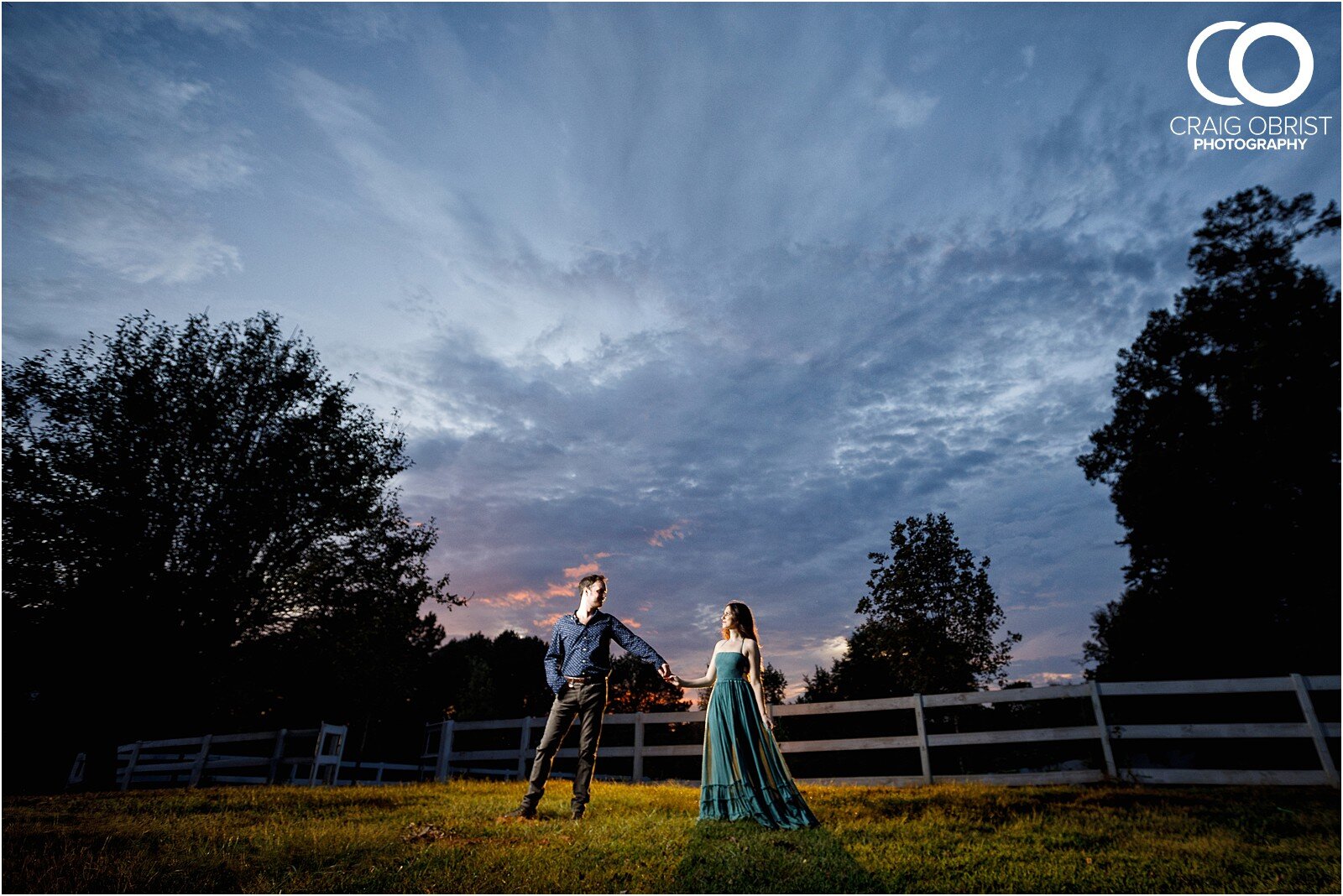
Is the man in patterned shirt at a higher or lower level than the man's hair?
lower

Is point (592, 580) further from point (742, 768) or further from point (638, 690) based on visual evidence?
point (638, 690)

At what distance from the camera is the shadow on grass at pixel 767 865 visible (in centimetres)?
489

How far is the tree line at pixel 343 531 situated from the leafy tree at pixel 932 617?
0.21 ft

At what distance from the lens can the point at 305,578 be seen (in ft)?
54.4

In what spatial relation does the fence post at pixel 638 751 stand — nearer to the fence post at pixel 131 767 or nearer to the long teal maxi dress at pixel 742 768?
the long teal maxi dress at pixel 742 768

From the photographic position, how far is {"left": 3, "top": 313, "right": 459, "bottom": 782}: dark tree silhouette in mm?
14812

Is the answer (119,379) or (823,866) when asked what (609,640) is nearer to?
(823,866)

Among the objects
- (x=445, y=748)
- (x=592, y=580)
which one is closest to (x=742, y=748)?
(x=592, y=580)

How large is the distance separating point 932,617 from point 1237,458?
1137cm

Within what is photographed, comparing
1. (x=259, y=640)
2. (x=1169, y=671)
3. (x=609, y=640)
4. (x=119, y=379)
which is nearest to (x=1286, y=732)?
(x=609, y=640)

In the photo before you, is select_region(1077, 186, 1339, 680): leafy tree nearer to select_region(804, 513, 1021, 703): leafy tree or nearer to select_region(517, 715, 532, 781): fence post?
select_region(804, 513, 1021, 703): leafy tree

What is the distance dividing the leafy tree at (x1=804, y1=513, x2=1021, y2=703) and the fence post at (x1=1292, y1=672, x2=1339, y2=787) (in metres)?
9.38

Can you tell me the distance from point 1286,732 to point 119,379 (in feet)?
79.8

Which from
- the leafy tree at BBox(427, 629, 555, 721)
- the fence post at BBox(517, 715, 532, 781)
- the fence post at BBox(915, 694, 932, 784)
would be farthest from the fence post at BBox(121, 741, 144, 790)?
the leafy tree at BBox(427, 629, 555, 721)
